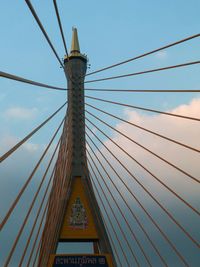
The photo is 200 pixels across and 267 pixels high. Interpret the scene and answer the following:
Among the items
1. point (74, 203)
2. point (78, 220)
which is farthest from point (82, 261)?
point (74, 203)

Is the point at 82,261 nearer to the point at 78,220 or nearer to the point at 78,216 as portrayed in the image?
the point at 78,220

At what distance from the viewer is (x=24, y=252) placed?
1977 centimetres

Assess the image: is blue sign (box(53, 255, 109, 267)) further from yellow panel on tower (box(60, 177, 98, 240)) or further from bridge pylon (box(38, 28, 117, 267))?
yellow panel on tower (box(60, 177, 98, 240))

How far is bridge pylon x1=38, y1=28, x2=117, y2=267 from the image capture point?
22.6 m

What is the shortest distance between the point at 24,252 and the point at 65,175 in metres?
6.01

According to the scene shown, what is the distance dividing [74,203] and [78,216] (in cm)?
79

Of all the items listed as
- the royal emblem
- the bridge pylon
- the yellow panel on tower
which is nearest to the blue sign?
the bridge pylon

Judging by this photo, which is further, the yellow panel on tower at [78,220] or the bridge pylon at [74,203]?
the yellow panel on tower at [78,220]

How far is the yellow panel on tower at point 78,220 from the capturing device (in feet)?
76.7

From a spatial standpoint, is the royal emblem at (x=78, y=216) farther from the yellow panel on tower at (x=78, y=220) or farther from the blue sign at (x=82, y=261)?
the blue sign at (x=82, y=261)

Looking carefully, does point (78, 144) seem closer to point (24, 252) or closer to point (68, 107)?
point (68, 107)

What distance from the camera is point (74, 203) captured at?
2384 cm

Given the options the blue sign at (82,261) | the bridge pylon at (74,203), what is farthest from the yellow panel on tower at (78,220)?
the blue sign at (82,261)

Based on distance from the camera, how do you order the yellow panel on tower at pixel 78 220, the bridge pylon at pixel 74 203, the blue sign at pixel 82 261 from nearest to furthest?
the blue sign at pixel 82 261 < the bridge pylon at pixel 74 203 < the yellow panel on tower at pixel 78 220
